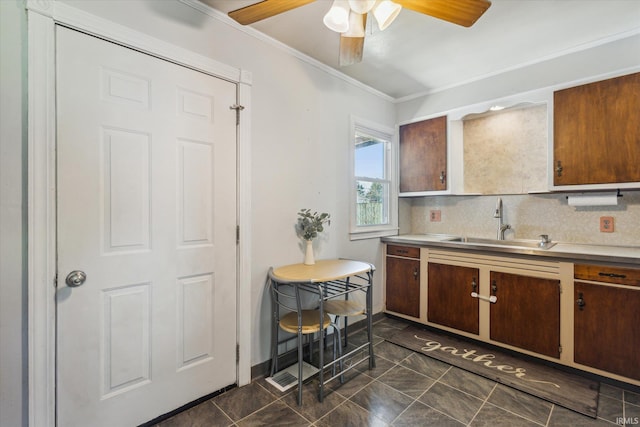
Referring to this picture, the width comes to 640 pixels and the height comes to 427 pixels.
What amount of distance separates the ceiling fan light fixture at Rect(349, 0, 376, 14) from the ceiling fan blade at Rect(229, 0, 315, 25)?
0.62ft

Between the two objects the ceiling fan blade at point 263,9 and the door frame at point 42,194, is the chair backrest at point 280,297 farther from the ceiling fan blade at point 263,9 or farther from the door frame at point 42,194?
the ceiling fan blade at point 263,9

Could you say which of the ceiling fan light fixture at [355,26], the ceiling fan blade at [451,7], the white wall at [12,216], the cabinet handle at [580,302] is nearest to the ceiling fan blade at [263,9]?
the ceiling fan light fixture at [355,26]

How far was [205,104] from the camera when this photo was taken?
187 cm

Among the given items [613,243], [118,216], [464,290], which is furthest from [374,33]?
[613,243]

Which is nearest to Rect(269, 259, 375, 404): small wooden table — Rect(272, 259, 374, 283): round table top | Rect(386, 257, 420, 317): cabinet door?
Rect(272, 259, 374, 283): round table top

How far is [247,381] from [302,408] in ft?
1.55

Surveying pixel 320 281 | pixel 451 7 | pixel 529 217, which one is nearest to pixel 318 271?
pixel 320 281

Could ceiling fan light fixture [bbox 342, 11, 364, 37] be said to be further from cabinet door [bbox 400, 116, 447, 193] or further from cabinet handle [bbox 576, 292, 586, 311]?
cabinet handle [bbox 576, 292, 586, 311]

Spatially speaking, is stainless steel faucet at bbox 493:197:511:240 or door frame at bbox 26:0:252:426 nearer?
door frame at bbox 26:0:252:426

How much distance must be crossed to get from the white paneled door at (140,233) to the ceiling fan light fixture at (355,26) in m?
0.92

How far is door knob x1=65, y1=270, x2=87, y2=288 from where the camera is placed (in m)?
1.40

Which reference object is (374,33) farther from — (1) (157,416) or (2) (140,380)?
(1) (157,416)

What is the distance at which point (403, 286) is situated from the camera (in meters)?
3.14

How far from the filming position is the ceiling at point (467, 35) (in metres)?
1.90
